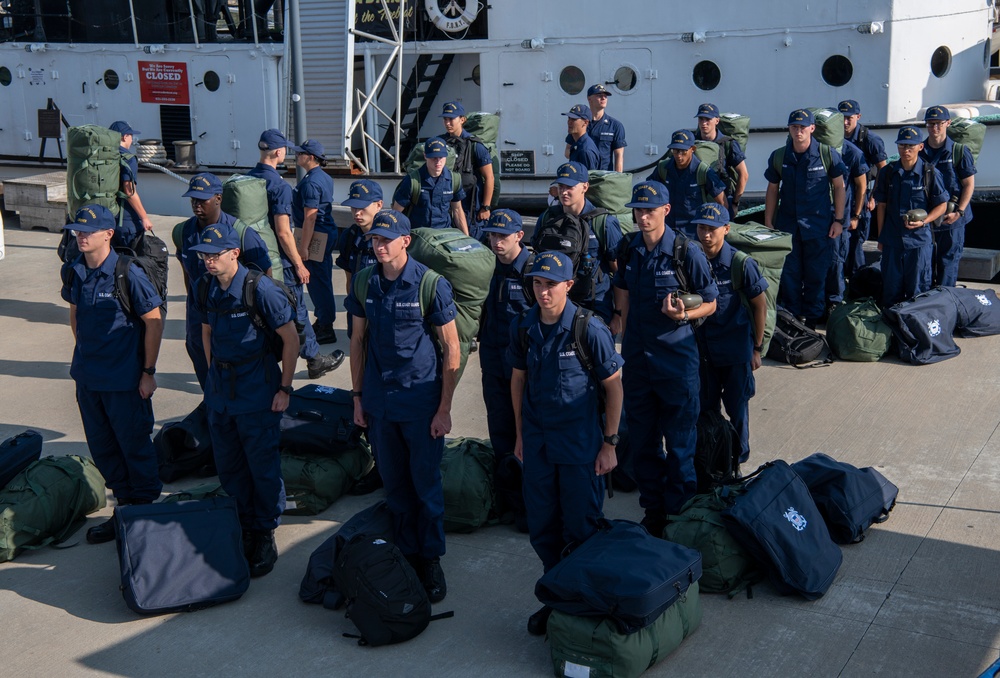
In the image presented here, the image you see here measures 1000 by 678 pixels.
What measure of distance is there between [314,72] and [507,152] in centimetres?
251

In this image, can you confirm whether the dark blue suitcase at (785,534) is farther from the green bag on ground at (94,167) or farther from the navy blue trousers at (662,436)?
the green bag on ground at (94,167)

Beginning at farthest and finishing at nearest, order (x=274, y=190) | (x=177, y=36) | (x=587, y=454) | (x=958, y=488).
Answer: (x=177, y=36)
(x=274, y=190)
(x=958, y=488)
(x=587, y=454)

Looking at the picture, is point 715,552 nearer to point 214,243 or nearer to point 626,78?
point 214,243

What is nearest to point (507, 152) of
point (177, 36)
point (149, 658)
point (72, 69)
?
point (177, 36)

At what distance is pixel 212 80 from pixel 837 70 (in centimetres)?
793

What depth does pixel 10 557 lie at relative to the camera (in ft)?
18.5

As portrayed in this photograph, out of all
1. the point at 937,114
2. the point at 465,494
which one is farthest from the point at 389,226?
the point at 937,114

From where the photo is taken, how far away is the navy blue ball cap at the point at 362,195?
634cm

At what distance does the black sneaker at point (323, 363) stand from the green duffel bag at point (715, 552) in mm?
4024

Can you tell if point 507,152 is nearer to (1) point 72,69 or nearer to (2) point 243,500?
(1) point 72,69

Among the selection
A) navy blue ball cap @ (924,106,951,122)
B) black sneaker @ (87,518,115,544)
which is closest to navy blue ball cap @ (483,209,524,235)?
black sneaker @ (87,518,115,544)

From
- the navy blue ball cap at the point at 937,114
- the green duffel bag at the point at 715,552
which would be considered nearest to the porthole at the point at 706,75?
the navy blue ball cap at the point at 937,114

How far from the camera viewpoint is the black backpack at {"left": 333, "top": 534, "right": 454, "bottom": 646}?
4.69 m

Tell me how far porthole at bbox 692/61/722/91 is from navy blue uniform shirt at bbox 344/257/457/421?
24.8 feet
